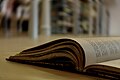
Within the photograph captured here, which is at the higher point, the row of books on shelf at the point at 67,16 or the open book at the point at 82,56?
the row of books on shelf at the point at 67,16

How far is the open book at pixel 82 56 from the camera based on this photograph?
1.59 feet

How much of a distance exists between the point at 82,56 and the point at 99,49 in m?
0.06

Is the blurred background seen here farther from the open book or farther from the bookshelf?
the open book

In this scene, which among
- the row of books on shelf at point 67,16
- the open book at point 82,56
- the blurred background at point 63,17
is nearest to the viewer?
the open book at point 82,56

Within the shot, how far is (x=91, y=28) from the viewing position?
8.90ft

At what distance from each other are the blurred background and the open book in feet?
5.06

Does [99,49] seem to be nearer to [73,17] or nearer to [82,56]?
[82,56]

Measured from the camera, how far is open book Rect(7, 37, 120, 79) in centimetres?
48

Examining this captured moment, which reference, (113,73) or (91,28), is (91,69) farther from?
(91,28)

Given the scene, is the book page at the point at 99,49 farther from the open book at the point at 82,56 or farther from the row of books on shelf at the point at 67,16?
the row of books on shelf at the point at 67,16

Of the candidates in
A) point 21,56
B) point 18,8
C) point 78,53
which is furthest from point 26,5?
point 78,53

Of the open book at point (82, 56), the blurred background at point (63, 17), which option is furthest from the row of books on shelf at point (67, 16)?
the open book at point (82, 56)

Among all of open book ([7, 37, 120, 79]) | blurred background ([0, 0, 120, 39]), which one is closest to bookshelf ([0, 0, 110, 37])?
blurred background ([0, 0, 120, 39])

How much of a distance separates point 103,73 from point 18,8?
2.42 metres
